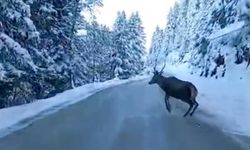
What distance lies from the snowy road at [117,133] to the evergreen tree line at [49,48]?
271cm

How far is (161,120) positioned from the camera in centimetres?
1408

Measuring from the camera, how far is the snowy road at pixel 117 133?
9719 mm

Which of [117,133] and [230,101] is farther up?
[117,133]

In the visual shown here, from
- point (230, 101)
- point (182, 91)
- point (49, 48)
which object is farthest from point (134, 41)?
point (182, 91)

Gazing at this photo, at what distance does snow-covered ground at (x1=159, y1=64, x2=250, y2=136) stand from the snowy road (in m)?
0.89

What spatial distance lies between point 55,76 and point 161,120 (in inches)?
425

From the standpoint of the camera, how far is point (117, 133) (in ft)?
36.8

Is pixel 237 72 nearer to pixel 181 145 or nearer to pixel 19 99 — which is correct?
pixel 19 99

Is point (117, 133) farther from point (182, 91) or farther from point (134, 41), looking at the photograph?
point (134, 41)

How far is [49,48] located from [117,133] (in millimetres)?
19826

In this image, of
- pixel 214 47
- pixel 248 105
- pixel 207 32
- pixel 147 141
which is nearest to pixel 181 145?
pixel 147 141

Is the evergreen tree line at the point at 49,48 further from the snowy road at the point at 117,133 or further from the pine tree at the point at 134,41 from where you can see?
the snowy road at the point at 117,133

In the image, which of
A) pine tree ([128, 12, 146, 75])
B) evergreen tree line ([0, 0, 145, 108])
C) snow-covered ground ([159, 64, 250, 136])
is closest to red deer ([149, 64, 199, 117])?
snow-covered ground ([159, 64, 250, 136])

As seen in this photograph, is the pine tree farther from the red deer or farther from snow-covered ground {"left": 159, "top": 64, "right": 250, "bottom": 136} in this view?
the red deer
